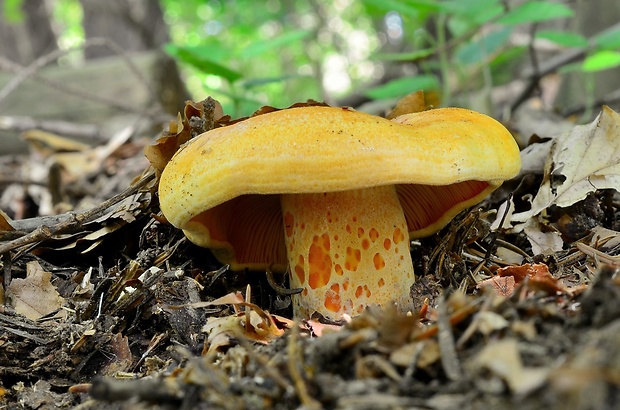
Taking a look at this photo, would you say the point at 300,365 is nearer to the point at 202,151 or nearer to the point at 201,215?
the point at 202,151

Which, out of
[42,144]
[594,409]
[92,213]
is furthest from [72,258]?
[42,144]

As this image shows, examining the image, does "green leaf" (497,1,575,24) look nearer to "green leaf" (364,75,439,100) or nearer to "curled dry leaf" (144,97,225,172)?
"green leaf" (364,75,439,100)

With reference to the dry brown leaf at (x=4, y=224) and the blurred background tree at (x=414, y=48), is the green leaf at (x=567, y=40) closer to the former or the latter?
the blurred background tree at (x=414, y=48)

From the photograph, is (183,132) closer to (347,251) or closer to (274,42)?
(347,251)

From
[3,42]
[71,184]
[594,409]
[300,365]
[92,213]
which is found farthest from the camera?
[3,42]

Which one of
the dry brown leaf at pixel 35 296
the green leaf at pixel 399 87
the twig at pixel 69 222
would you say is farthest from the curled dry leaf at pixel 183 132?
the green leaf at pixel 399 87

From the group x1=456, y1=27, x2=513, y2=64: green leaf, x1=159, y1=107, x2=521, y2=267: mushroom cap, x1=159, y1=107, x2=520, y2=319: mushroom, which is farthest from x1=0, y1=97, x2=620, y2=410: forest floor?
x1=456, y1=27, x2=513, y2=64: green leaf

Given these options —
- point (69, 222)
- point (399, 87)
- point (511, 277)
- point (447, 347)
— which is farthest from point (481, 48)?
point (447, 347)
